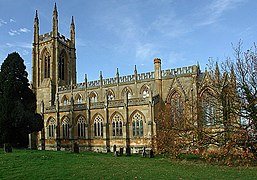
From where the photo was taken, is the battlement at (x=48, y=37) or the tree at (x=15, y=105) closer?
the tree at (x=15, y=105)

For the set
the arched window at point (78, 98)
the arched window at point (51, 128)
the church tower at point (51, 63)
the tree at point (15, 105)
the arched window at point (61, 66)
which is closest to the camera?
the tree at point (15, 105)

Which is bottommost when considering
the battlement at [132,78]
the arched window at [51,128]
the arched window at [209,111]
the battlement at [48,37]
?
the arched window at [51,128]

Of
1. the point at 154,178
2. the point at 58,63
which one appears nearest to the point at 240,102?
the point at 154,178

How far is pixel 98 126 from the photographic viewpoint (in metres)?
35.0

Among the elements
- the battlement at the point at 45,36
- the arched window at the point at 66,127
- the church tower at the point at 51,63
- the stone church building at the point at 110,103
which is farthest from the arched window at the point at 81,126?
the battlement at the point at 45,36

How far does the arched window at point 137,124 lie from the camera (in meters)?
31.8

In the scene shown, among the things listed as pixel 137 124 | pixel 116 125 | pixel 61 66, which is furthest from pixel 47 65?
pixel 137 124

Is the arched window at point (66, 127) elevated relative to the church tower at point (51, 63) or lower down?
lower down

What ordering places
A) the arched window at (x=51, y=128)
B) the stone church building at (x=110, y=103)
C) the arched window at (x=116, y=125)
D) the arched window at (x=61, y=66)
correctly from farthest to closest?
the arched window at (x=61, y=66), the arched window at (x=51, y=128), the arched window at (x=116, y=125), the stone church building at (x=110, y=103)

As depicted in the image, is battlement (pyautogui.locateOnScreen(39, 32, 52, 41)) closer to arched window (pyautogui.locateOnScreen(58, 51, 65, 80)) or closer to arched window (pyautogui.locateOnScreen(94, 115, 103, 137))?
arched window (pyautogui.locateOnScreen(58, 51, 65, 80))

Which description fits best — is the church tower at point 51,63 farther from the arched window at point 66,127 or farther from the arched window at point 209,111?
the arched window at point 209,111

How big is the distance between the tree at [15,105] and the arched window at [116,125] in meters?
8.86

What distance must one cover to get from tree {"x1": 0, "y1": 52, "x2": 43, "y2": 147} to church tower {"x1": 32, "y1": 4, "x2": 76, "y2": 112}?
543 inches

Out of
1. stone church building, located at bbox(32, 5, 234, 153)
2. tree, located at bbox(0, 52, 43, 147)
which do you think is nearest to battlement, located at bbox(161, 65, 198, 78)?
stone church building, located at bbox(32, 5, 234, 153)
